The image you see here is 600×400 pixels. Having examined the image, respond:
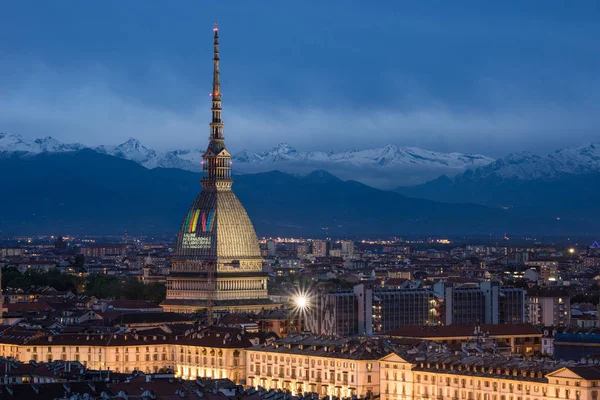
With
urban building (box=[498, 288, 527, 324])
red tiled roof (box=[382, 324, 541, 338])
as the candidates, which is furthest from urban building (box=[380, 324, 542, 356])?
urban building (box=[498, 288, 527, 324])

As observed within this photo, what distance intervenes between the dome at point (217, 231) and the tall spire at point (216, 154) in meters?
0.85

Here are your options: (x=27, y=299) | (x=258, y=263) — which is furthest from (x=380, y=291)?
(x=27, y=299)

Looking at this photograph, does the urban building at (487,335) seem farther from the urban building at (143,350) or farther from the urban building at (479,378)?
the urban building at (479,378)

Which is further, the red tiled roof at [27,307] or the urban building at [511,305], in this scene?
the urban building at [511,305]

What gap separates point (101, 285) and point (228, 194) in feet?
102

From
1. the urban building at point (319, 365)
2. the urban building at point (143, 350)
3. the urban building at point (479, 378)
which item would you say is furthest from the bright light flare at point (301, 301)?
the urban building at point (479, 378)

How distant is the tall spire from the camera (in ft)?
472

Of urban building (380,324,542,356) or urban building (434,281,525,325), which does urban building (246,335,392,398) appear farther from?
urban building (434,281,525,325)

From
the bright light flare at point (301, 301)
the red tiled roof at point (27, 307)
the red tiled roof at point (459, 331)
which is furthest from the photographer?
the red tiled roof at point (27, 307)

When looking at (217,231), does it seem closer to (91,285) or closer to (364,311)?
(364,311)

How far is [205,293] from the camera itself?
139 metres

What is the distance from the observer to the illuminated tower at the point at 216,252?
139m

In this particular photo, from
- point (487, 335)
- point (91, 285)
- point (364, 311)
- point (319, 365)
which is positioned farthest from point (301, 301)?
point (91, 285)

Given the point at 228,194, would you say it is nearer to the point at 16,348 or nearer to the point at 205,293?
the point at 205,293
